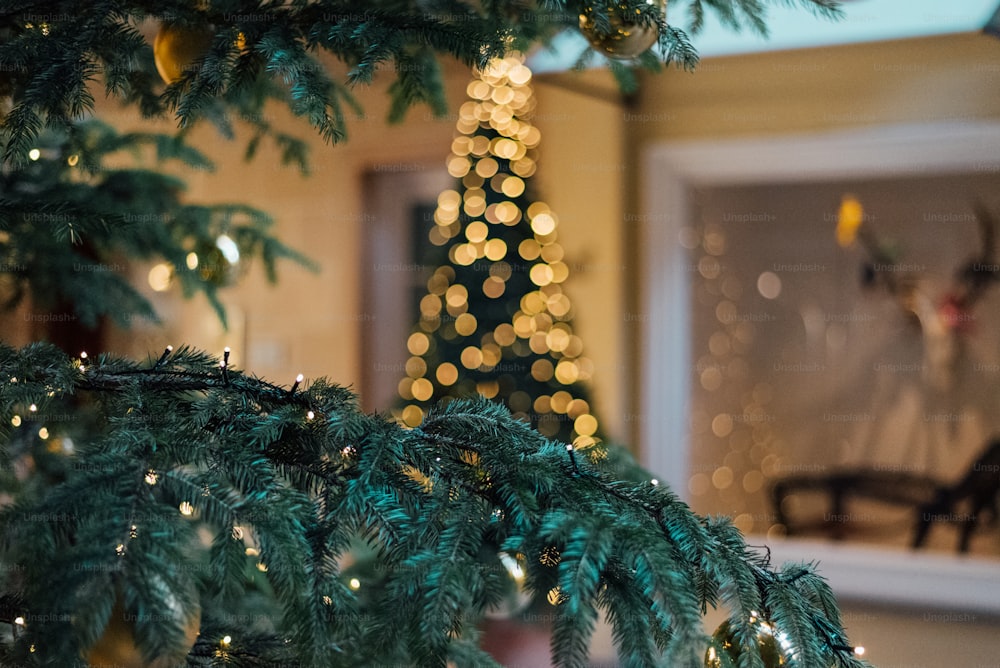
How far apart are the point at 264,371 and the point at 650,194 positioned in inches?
81.0

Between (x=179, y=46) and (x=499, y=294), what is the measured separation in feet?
6.21

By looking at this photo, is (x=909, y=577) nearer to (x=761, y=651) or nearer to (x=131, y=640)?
(x=761, y=651)

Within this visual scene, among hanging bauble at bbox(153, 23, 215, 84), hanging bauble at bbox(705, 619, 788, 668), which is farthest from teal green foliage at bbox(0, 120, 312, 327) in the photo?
hanging bauble at bbox(705, 619, 788, 668)

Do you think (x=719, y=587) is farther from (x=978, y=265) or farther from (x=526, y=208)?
(x=978, y=265)

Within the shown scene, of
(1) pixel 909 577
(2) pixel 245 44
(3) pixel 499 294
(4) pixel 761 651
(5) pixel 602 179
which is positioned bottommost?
(1) pixel 909 577

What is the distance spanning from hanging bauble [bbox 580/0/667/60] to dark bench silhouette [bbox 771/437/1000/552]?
3.04 metres

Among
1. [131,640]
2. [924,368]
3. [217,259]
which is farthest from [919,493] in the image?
[131,640]

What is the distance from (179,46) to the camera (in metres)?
0.92

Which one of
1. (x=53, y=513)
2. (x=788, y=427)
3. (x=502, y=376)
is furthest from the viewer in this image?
(x=788, y=427)

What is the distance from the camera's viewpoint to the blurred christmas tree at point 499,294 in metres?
2.71

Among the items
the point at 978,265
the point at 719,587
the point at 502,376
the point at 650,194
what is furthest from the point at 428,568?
the point at 978,265

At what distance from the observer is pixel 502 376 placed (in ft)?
8.93

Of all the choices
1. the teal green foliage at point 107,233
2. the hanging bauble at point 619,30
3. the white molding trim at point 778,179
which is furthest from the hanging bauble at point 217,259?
the white molding trim at point 778,179

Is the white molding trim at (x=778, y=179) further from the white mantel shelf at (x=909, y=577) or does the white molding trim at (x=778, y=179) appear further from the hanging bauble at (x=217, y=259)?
the hanging bauble at (x=217, y=259)
